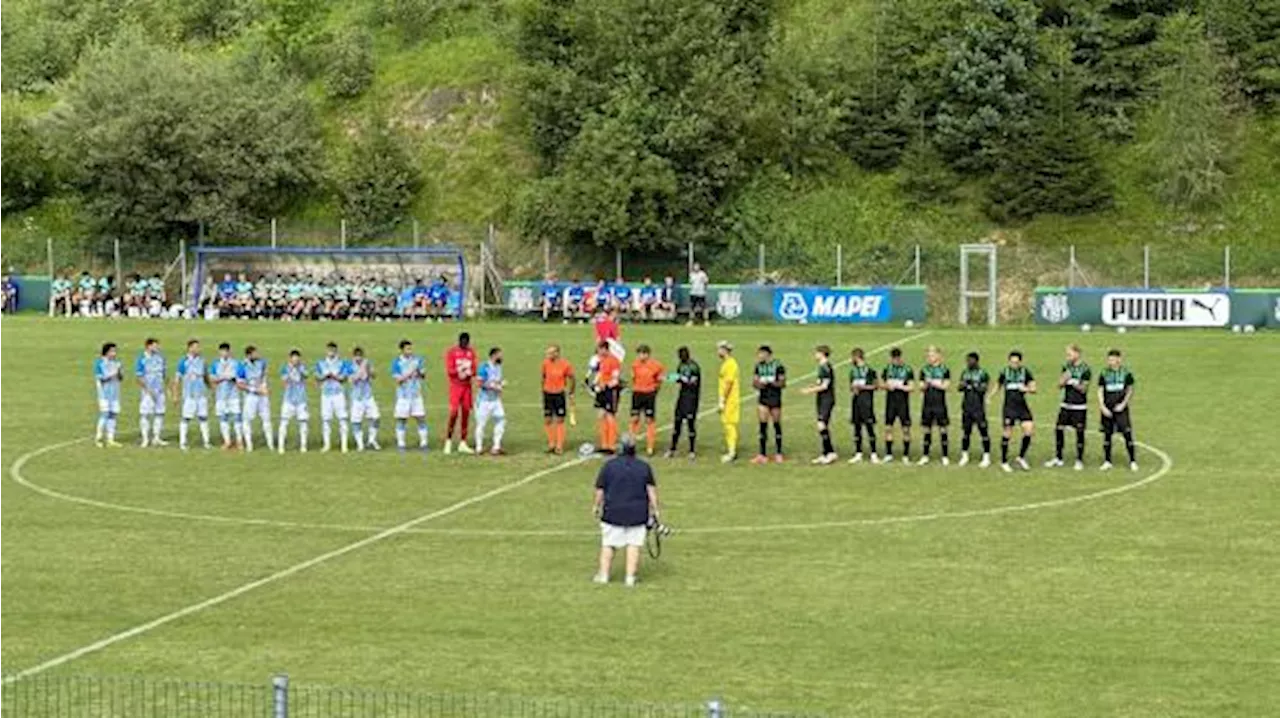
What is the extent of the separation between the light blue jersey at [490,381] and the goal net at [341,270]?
39246 millimetres

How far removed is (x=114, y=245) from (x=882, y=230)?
107ft

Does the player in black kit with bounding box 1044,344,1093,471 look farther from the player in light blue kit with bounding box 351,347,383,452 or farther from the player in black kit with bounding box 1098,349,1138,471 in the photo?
the player in light blue kit with bounding box 351,347,383,452

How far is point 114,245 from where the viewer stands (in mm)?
84875

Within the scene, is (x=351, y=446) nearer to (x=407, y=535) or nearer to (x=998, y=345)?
(x=407, y=535)

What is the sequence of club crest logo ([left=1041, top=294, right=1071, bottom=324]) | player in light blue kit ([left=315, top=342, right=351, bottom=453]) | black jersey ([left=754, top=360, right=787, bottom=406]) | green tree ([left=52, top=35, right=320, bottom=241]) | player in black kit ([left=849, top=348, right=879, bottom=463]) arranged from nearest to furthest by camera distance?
1. player in black kit ([left=849, top=348, right=879, bottom=463])
2. black jersey ([left=754, top=360, right=787, bottom=406])
3. player in light blue kit ([left=315, top=342, right=351, bottom=453])
4. club crest logo ([left=1041, top=294, right=1071, bottom=324])
5. green tree ([left=52, top=35, right=320, bottom=241])

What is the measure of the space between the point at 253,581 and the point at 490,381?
12357mm

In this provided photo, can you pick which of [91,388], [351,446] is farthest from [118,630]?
[91,388]

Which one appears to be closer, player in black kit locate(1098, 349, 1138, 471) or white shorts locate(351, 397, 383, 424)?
player in black kit locate(1098, 349, 1138, 471)

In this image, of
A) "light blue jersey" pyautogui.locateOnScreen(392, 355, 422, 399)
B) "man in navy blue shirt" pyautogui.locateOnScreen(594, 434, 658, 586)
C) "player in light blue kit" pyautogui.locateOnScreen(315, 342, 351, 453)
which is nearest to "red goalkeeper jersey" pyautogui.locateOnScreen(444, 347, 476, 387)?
"light blue jersey" pyautogui.locateOnScreen(392, 355, 422, 399)

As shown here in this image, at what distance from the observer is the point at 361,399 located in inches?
1458

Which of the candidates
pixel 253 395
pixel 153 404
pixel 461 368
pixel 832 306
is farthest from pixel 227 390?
pixel 832 306

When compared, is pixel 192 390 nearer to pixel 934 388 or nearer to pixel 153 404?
pixel 153 404

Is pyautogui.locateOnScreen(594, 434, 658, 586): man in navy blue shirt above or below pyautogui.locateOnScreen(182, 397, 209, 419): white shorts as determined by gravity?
below

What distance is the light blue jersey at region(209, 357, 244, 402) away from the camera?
3703 cm
